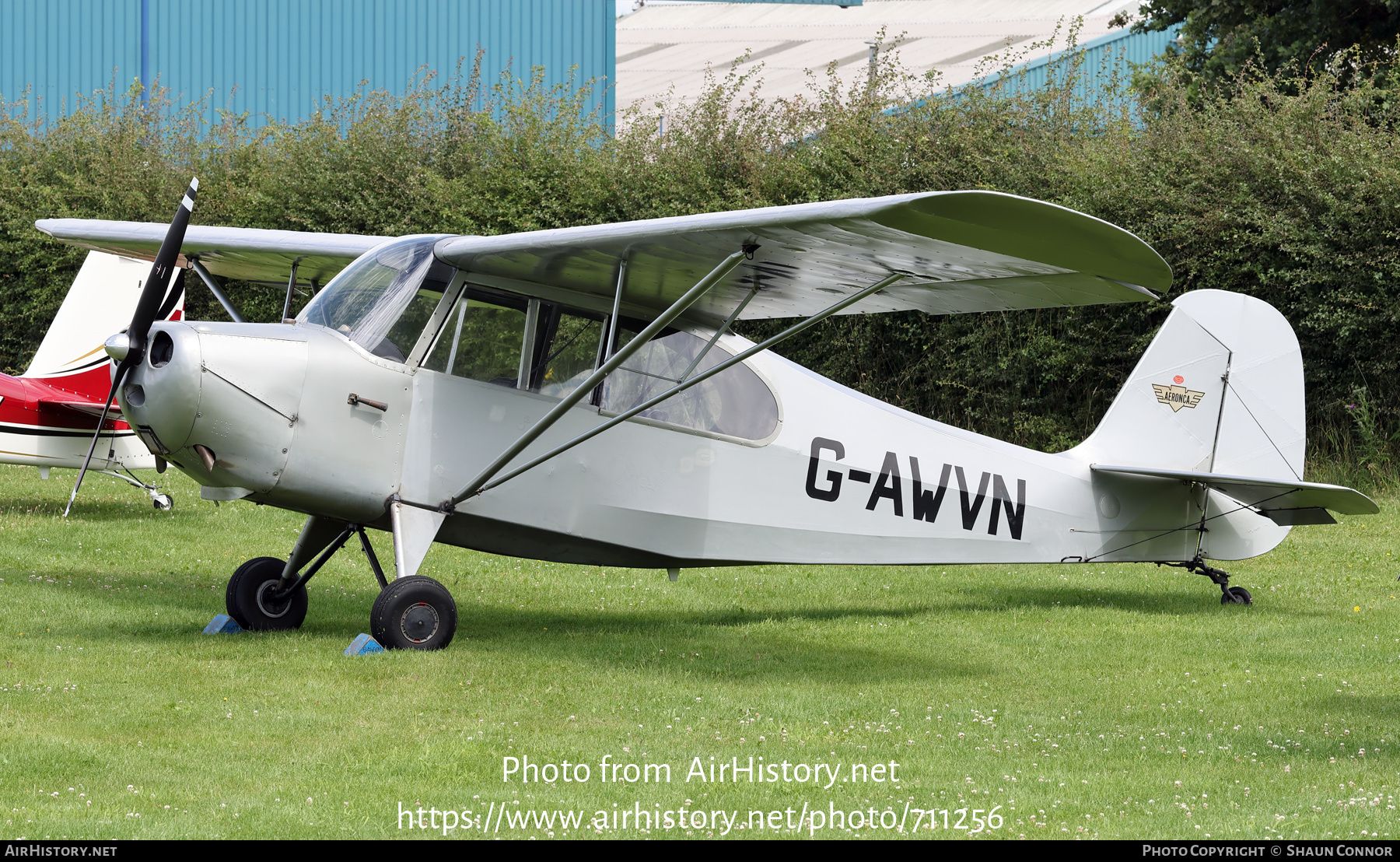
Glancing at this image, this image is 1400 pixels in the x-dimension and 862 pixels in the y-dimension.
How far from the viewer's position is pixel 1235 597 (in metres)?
9.77

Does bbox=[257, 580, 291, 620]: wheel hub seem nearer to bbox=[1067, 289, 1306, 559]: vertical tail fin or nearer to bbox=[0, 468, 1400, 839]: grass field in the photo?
bbox=[0, 468, 1400, 839]: grass field

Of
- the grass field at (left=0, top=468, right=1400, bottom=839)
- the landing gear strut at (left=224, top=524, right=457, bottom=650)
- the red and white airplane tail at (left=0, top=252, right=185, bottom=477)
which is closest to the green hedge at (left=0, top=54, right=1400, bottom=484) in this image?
the grass field at (left=0, top=468, right=1400, bottom=839)

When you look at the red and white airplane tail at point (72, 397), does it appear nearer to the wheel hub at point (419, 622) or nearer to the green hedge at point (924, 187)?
the green hedge at point (924, 187)

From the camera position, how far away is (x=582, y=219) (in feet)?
60.2

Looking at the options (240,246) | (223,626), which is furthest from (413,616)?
(240,246)

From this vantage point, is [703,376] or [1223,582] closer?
[703,376]

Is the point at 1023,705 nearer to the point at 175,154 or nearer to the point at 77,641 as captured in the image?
the point at 77,641

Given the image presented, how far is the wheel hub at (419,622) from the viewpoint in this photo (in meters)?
7.38

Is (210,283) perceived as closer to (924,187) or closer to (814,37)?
(924,187)

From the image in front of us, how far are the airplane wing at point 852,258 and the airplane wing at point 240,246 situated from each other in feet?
5.10

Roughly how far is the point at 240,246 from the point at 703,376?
406 cm

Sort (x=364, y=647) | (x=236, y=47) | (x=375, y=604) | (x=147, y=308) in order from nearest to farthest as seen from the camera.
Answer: (x=147, y=308) < (x=364, y=647) < (x=375, y=604) < (x=236, y=47)

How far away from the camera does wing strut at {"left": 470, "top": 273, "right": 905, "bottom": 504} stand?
22.3 feet
